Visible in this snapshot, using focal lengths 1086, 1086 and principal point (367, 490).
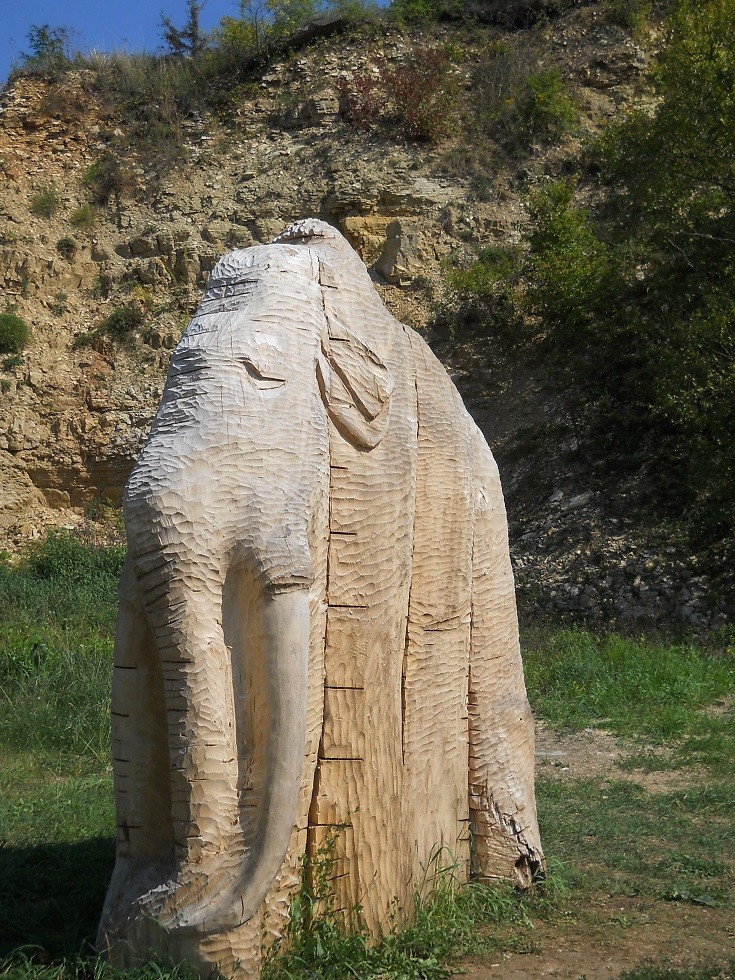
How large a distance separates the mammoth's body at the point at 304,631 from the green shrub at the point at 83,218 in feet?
55.8

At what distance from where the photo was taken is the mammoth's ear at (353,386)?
3.19m

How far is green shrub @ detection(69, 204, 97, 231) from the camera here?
64.1ft

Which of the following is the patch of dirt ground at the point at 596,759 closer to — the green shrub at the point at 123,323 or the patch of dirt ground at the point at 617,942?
the patch of dirt ground at the point at 617,942

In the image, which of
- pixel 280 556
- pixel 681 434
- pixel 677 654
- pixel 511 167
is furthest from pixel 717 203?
pixel 280 556

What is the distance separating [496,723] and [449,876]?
1.71 ft

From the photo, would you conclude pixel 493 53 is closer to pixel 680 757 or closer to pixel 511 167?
pixel 511 167

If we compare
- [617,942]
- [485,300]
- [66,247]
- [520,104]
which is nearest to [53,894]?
[617,942]

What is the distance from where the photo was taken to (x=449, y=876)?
3.48 m

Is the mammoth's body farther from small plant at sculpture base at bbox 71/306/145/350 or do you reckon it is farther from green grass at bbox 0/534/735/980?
small plant at sculpture base at bbox 71/306/145/350

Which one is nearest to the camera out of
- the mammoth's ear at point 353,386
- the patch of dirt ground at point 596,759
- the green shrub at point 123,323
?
the mammoth's ear at point 353,386

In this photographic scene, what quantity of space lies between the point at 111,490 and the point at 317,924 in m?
15.1

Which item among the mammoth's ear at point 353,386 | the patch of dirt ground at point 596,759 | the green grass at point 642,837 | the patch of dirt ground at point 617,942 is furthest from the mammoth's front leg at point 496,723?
the patch of dirt ground at point 596,759

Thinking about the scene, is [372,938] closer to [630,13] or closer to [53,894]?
[53,894]

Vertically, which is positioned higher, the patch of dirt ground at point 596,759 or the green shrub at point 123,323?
the green shrub at point 123,323
